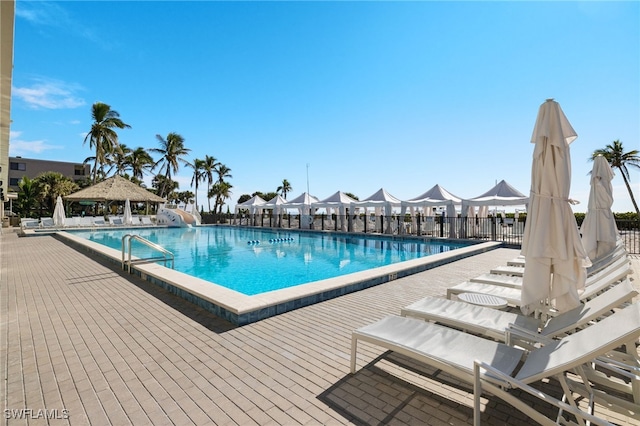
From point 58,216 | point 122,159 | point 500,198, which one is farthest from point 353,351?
point 122,159

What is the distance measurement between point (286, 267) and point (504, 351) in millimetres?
8476

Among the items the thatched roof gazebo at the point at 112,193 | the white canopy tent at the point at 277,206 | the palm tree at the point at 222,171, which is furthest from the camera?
the palm tree at the point at 222,171

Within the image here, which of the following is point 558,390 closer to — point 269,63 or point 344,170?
point 269,63

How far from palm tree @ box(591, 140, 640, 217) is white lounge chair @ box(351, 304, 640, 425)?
35.9 metres

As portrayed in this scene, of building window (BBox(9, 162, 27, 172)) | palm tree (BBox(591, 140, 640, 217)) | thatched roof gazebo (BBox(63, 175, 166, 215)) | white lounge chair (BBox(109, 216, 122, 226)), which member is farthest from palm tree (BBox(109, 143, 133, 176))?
palm tree (BBox(591, 140, 640, 217))

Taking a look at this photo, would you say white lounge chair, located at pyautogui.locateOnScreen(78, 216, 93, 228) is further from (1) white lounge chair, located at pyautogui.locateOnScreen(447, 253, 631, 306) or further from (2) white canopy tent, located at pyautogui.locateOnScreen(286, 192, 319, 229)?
(1) white lounge chair, located at pyautogui.locateOnScreen(447, 253, 631, 306)

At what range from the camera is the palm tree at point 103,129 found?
27016 mm

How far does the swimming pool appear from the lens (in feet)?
14.7

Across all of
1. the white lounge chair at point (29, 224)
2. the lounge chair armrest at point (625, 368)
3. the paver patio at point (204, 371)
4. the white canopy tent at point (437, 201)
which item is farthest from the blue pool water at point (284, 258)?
the white lounge chair at point (29, 224)

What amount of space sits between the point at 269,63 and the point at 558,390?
17.4m

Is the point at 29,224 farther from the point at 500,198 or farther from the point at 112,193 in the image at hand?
the point at 500,198

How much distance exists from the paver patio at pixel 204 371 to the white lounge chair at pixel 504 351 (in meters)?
0.36

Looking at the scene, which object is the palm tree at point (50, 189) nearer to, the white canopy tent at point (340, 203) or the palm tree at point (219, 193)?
the palm tree at point (219, 193)

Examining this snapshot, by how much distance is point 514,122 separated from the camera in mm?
10898
